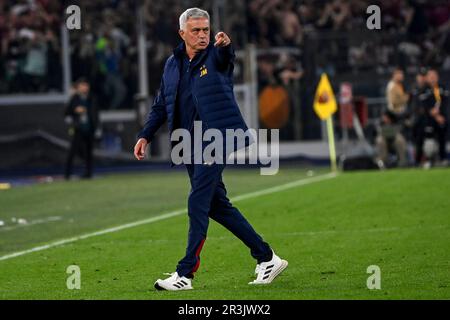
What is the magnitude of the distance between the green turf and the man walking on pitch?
0.29 m

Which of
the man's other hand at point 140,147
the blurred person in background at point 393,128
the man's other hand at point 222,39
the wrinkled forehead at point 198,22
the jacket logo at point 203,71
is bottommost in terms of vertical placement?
the blurred person in background at point 393,128

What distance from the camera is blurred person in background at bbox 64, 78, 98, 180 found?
2973cm

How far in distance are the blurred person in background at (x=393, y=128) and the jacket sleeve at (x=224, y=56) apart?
18700 mm

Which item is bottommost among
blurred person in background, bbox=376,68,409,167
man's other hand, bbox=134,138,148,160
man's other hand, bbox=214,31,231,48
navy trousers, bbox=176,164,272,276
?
blurred person in background, bbox=376,68,409,167

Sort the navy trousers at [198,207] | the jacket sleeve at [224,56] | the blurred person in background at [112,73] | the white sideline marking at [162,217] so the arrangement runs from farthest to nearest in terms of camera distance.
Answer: the blurred person in background at [112,73] → the white sideline marking at [162,217] → the navy trousers at [198,207] → the jacket sleeve at [224,56]

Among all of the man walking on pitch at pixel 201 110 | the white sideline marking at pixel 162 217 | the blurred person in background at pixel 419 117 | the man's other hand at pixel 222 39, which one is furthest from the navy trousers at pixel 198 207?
the blurred person in background at pixel 419 117

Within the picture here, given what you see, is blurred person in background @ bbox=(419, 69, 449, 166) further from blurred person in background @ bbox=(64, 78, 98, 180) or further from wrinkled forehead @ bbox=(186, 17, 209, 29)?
wrinkled forehead @ bbox=(186, 17, 209, 29)

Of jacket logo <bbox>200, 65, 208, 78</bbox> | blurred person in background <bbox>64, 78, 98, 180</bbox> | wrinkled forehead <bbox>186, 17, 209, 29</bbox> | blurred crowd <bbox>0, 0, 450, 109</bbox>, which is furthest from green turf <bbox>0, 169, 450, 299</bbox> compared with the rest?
blurred crowd <bbox>0, 0, 450, 109</bbox>

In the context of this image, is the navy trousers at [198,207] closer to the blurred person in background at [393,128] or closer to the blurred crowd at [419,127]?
the blurred crowd at [419,127]

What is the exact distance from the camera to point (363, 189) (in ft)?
72.3

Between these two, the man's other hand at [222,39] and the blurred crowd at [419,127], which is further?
the blurred crowd at [419,127]

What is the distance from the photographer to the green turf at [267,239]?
10.9m
